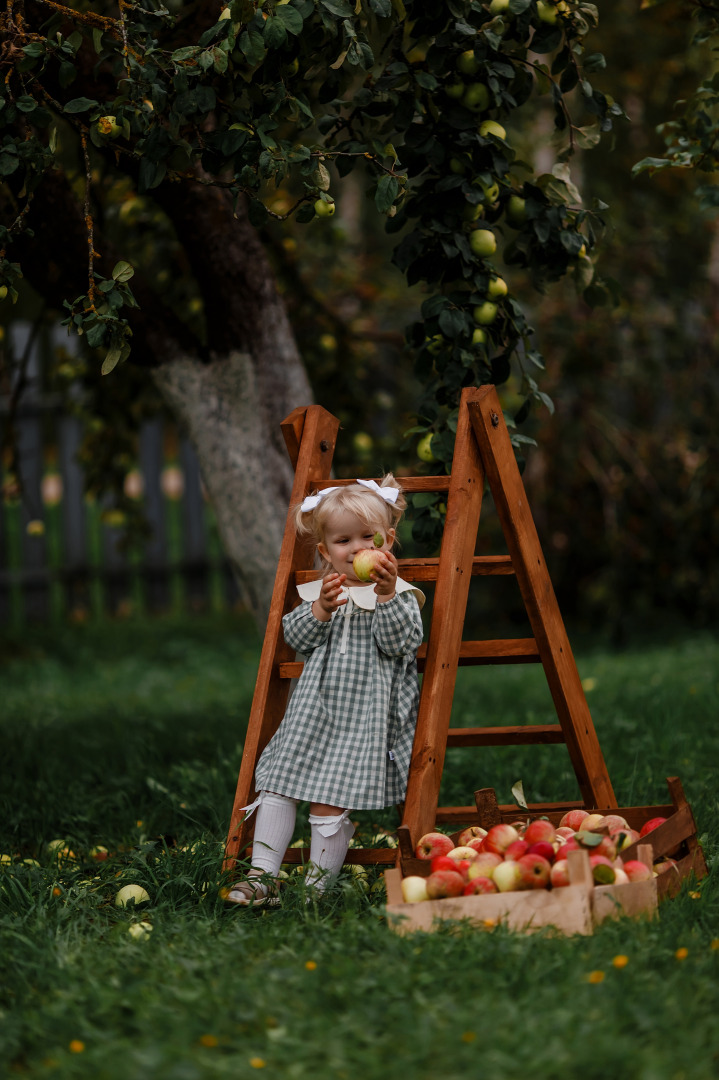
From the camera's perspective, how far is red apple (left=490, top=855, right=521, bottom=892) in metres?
2.06

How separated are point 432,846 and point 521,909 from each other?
322mm

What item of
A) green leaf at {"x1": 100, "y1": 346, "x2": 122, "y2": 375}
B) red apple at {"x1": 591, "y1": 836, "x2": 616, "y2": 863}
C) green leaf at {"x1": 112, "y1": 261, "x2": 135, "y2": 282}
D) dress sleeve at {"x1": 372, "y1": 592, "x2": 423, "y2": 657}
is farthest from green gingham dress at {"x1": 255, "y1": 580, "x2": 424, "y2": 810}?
green leaf at {"x1": 112, "y1": 261, "x2": 135, "y2": 282}

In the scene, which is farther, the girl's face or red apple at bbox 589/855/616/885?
the girl's face

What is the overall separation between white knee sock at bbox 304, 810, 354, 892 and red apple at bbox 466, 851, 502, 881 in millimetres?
448

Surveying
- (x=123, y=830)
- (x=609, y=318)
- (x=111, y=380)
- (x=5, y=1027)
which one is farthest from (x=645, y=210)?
(x=5, y=1027)

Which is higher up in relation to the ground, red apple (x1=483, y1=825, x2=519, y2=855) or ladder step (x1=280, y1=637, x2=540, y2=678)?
ladder step (x1=280, y1=637, x2=540, y2=678)

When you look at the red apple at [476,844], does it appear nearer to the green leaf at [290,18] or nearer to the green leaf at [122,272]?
the green leaf at [122,272]

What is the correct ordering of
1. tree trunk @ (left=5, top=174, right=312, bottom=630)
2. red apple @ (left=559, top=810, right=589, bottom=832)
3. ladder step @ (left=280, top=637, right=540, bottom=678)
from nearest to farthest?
red apple @ (left=559, top=810, right=589, bottom=832), ladder step @ (left=280, top=637, right=540, bottom=678), tree trunk @ (left=5, top=174, right=312, bottom=630)

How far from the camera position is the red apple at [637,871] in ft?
6.87

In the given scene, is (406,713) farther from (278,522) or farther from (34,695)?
(34,695)

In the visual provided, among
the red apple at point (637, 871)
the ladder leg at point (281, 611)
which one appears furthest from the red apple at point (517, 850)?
the ladder leg at point (281, 611)

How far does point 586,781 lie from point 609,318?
464cm

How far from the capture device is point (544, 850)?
2123 millimetres

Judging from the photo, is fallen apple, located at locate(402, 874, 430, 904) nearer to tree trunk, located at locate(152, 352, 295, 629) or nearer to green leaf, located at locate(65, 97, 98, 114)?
tree trunk, located at locate(152, 352, 295, 629)
